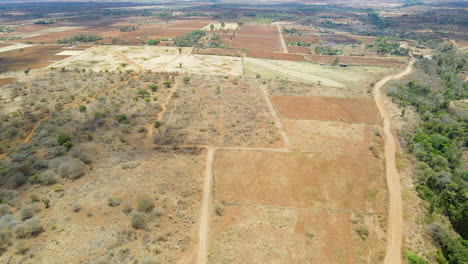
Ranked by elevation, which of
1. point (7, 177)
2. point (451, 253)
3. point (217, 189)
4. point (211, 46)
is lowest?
point (451, 253)

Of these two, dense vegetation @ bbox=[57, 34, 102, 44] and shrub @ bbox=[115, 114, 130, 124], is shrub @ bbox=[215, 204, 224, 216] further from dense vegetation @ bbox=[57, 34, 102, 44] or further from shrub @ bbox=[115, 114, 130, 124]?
dense vegetation @ bbox=[57, 34, 102, 44]

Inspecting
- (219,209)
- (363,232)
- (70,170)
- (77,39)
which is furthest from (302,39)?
(70,170)

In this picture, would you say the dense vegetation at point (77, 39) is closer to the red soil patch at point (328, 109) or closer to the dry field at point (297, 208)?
the red soil patch at point (328, 109)

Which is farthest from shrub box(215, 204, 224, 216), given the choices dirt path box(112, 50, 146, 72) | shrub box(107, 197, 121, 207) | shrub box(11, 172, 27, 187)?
dirt path box(112, 50, 146, 72)

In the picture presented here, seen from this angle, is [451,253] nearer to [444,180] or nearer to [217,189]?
[444,180]

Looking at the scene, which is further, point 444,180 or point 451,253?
point 444,180

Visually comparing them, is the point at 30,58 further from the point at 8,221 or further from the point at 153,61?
the point at 8,221

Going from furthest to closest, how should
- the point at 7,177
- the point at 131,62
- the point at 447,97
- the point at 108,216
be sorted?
the point at 131,62 < the point at 447,97 < the point at 7,177 < the point at 108,216

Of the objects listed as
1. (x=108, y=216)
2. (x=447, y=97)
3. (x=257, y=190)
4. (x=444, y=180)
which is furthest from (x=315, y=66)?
(x=108, y=216)
